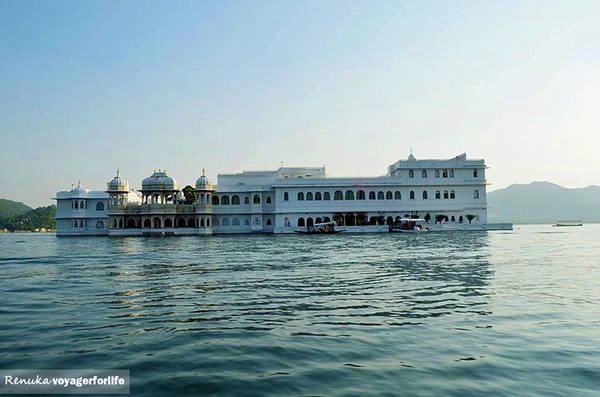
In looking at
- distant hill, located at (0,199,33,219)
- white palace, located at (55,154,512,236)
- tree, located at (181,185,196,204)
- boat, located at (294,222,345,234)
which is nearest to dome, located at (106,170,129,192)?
white palace, located at (55,154,512,236)

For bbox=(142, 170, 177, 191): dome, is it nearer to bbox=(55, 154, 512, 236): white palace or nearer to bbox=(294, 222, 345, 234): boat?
bbox=(55, 154, 512, 236): white palace

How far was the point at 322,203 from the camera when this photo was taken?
56.2 metres

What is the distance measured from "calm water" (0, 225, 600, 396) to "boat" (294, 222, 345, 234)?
3645 centimetres

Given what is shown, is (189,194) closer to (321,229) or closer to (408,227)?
(321,229)

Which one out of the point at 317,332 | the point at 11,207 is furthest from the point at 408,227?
the point at 11,207

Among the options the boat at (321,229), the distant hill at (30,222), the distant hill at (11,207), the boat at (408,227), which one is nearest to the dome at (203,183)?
the boat at (321,229)

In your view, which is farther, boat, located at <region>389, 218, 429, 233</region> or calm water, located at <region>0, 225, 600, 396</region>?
boat, located at <region>389, 218, 429, 233</region>

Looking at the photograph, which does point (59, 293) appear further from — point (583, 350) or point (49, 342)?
point (583, 350)

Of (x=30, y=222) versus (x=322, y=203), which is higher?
(x=322, y=203)

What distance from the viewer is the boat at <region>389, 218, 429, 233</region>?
50.9 m

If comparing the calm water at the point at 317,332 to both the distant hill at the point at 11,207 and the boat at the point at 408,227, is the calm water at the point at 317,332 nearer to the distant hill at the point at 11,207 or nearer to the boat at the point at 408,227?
the boat at the point at 408,227

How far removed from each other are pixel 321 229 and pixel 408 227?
8.95 m

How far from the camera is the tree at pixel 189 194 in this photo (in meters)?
63.2

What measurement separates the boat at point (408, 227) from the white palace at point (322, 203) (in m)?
2.85
